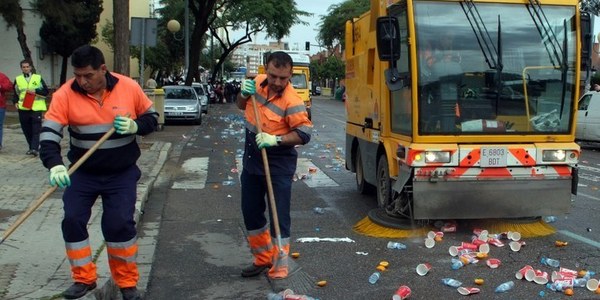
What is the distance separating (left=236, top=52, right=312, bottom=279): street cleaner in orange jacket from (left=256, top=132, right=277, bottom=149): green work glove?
26 mm

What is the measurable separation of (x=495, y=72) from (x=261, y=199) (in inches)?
Answer: 120

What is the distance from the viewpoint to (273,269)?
17.3 ft

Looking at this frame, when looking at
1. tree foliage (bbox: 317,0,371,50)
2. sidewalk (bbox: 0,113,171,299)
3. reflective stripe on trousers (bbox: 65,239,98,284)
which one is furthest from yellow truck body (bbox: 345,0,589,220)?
tree foliage (bbox: 317,0,371,50)

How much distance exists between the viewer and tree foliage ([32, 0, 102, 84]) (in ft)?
92.9

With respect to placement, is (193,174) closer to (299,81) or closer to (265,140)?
(265,140)

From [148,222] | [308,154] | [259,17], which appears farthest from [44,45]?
[148,222]

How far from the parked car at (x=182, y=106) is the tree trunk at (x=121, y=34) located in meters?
10.0

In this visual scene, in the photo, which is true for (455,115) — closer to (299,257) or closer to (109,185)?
(299,257)

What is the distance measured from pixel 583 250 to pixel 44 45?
3181cm

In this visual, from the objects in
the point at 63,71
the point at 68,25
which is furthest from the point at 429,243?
the point at 63,71

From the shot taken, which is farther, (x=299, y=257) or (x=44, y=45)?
(x=44, y=45)

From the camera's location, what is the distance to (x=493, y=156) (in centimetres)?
659

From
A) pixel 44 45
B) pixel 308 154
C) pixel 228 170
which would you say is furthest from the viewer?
pixel 44 45

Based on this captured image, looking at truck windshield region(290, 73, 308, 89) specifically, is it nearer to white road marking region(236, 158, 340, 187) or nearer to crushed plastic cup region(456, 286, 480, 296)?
white road marking region(236, 158, 340, 187)
